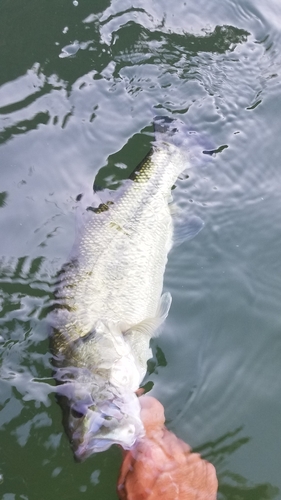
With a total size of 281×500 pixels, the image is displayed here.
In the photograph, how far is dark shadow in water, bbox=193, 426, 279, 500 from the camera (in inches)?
140

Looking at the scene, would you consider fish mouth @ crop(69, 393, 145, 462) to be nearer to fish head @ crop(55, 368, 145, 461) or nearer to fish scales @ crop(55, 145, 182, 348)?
fish head @ crop(55, 368, 145, 461)

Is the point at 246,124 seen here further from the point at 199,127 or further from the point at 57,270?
the point at 57,270

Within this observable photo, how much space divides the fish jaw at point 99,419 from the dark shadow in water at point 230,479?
2.09ft

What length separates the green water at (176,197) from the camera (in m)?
3.71

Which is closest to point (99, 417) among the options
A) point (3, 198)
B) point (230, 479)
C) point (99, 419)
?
point (99, 419)

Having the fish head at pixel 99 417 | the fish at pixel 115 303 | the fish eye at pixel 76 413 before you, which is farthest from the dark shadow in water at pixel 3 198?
the fish eye at pixel 76 413

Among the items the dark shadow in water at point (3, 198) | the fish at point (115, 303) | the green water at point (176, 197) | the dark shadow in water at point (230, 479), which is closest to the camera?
the fish at point (115, 303)

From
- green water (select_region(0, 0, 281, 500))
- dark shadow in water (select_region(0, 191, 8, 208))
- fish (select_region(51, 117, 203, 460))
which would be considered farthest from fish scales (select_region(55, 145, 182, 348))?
dark shadow in water (select_region(0, 191, 8, 208))

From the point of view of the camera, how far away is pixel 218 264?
4594 millimetres

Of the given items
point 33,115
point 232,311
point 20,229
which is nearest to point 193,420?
point 232,311

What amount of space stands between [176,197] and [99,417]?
227 cm

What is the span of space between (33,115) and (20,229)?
4.53ft

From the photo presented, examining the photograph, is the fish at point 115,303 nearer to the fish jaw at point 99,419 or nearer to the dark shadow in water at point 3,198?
the fish jaw at point 99,419

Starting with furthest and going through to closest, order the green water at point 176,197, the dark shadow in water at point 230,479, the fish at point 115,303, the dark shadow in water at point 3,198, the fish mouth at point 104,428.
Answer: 1. the dark shadow in water at point 3,198
2. the green water at point 176,197
3. the dark shadow in water at point 230,479
4. the fish at point 115,303
5. the fish mouth at point 104,428
